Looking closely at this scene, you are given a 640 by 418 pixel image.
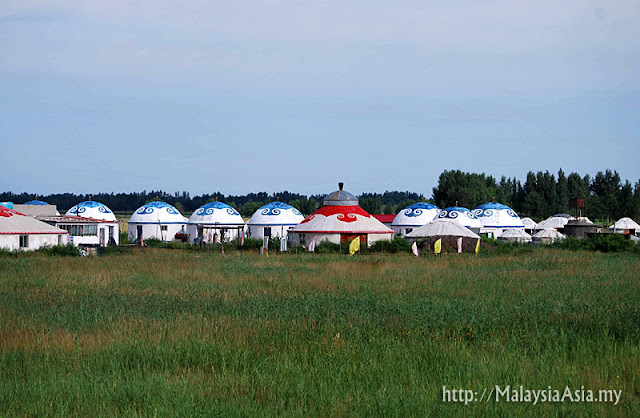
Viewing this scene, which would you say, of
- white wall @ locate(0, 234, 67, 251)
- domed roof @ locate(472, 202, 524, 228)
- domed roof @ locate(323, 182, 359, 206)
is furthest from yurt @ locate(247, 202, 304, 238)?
white wall @ locate(0, 234, 67, 251)

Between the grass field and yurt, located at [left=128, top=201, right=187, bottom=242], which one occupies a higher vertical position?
yurt, located at [left=128, top=201, right=187, bottom=242]

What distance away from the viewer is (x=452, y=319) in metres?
16.3

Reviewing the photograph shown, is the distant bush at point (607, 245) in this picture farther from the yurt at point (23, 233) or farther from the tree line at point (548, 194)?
the tree line at point (548, 194)

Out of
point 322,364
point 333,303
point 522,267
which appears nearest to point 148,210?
point 522,267

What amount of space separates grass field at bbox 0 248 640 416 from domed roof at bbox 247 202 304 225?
172 feet

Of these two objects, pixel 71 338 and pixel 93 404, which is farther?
pixel 71 338

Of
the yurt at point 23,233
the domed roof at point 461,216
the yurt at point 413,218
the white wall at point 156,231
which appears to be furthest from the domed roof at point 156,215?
the domed roof at point 461,216

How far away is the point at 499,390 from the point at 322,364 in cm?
305

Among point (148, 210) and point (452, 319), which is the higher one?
point (148, 210)

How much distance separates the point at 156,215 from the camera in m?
80.6

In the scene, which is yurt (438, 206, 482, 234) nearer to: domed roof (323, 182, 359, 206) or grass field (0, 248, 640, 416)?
domed roof (323, 182, 359, 206)

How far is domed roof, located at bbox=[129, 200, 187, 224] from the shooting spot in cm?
8030

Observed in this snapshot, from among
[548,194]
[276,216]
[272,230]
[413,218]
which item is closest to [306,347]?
[272,230]

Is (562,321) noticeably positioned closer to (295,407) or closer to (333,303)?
(333,303)
